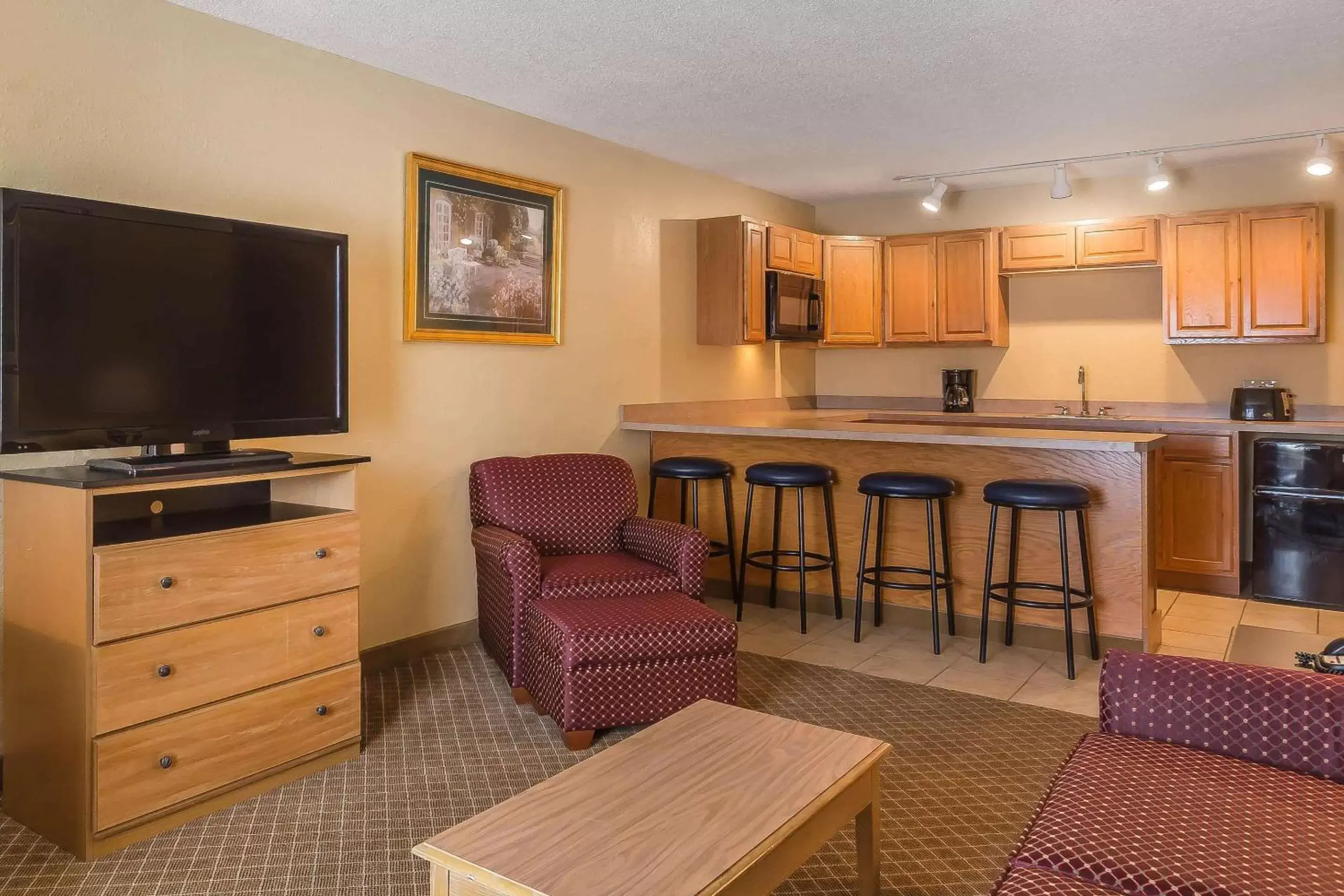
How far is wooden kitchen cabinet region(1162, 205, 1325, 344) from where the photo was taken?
5.23 meters

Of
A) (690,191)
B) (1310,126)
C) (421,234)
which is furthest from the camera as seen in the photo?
(690,191)

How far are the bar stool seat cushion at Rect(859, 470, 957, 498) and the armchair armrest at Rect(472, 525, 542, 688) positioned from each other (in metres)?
1.54

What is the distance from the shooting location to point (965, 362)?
676cm

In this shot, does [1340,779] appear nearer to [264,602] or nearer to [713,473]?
[264,602]

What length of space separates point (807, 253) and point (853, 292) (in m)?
0.54

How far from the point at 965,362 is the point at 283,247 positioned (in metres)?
5.09

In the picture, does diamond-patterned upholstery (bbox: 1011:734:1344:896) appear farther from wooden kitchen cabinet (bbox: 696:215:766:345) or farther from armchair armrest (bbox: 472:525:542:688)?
wooden kitchen cabinet (bbox: 696:215:766:345)

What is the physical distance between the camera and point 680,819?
171cm

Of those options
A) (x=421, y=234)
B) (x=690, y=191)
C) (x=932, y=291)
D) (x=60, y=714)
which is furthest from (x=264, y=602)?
(x=932, y=291)

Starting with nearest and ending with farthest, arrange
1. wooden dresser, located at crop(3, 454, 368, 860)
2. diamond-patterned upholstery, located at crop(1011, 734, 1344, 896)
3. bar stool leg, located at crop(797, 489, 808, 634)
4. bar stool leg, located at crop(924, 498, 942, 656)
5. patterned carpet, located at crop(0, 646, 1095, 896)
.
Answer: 1. diamond-patterned upholstery, located at crop(1011, 734, 1344, 896)
2. patterned carpet, located at crop(0, 646, 1095, 896)
3. wooden dresser, located at crop(3, 454, 368, 860)
4. bar stool leg, located at crop(924, 498, 942, 656)
5. bar stool leg, located at crop(797, 489, 808, 634)

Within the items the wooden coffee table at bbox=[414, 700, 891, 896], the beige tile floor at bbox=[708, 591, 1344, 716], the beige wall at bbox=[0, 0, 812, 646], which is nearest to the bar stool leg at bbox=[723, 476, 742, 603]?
the beige tile floor at bbox=[708, 591, 1344, 716]

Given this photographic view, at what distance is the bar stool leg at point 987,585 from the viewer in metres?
3.94

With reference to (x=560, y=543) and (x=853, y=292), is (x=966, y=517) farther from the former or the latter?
(x=853, y=292)

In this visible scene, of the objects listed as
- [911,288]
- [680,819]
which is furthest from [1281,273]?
[680,819]
